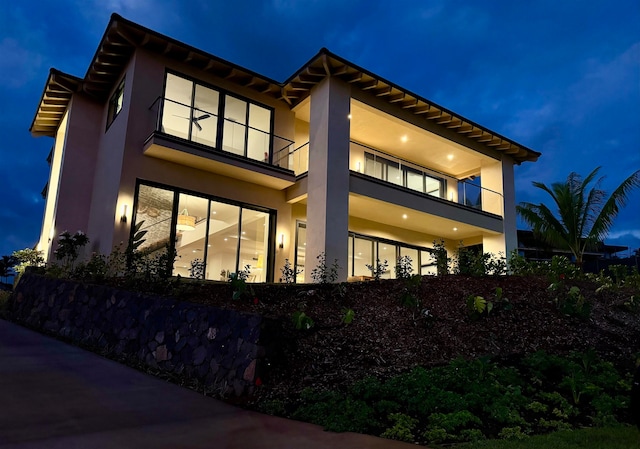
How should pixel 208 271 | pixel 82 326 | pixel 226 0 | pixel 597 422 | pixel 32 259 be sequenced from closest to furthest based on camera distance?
pixel 597 422, pixel 82 326, pixel 208 271, pixel 32 259, pixel 226 0

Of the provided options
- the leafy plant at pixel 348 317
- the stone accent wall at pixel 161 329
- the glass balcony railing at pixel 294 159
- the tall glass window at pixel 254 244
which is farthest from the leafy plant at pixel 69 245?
the leafy plant at pixel 348 317

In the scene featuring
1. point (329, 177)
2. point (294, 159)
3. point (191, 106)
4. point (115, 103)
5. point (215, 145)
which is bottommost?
point (329, 177)

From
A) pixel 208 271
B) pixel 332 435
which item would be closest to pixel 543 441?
pixel 332 435

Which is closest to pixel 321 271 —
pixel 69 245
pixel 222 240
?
pixel 222 240

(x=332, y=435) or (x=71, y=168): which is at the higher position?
(x=71, y=168)

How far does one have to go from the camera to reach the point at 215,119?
43.7ft

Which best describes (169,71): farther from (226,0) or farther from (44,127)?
(226,0)

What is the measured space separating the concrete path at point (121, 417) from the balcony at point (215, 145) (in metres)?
7.01

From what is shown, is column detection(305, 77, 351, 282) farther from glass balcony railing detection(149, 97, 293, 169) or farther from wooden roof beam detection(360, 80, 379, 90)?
glass balcony railing detection(149, 97, 293, 169)

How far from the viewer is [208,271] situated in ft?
40.7

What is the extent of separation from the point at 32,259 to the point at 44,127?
6.47 meters

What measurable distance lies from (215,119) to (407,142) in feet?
25.2

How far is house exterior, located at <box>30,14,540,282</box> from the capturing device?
12086 mm

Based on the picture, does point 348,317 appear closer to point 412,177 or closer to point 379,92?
point 379,92
